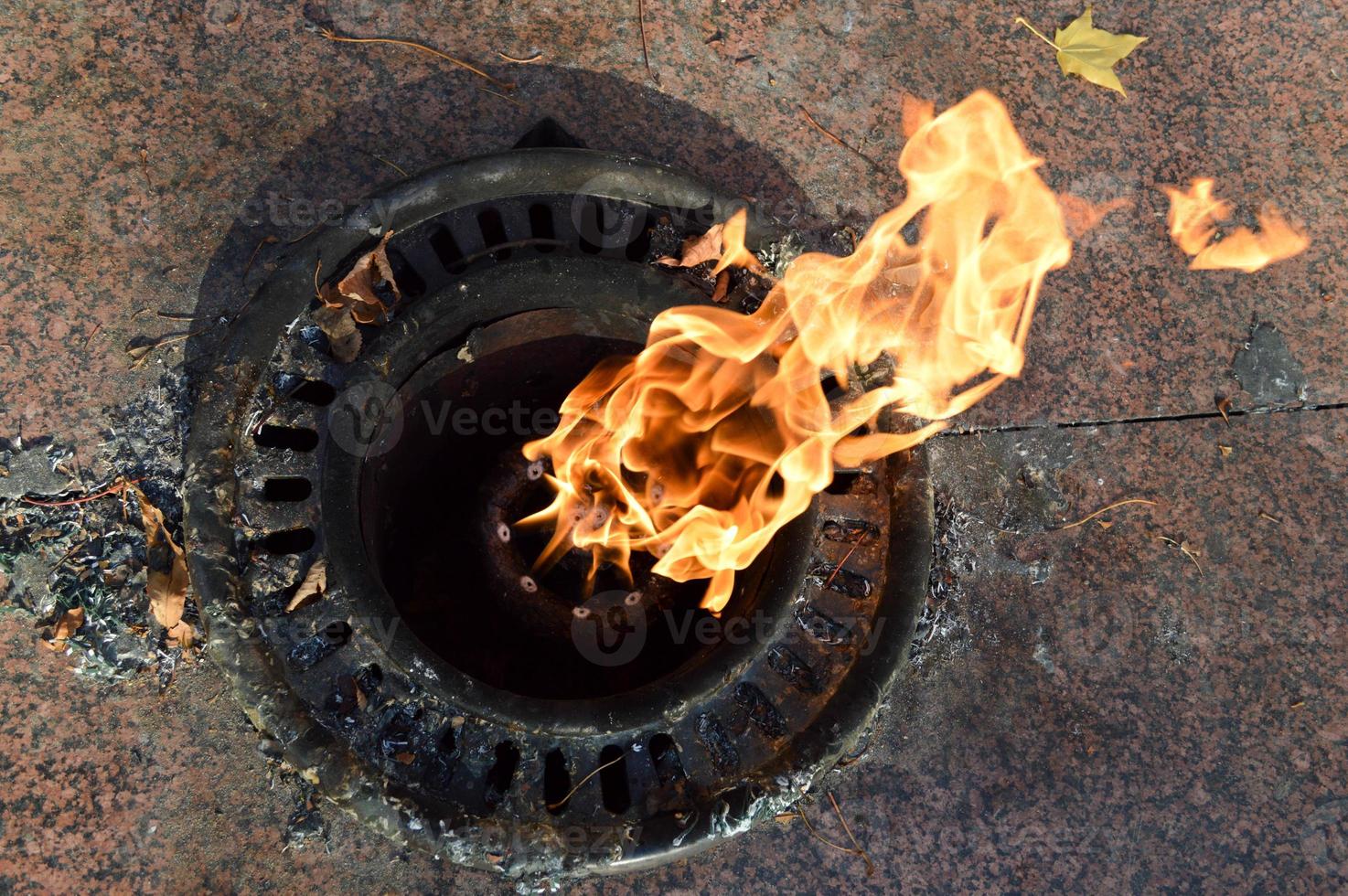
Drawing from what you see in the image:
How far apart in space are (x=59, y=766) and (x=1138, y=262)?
3662 millimetres

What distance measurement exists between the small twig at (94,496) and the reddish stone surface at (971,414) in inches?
6.6

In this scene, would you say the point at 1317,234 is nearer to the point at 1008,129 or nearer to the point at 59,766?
the point at 1008,129

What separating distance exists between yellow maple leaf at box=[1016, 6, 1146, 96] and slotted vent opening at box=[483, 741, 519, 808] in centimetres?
285

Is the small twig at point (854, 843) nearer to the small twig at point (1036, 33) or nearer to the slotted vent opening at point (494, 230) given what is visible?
the slotted vent opening at point (494, 230)

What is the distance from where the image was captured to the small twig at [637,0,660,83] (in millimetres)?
3201

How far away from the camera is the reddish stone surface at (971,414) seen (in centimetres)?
284

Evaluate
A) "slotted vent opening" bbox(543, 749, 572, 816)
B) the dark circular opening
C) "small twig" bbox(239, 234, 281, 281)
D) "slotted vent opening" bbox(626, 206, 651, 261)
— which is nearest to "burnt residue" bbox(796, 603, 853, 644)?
the dark circular opening

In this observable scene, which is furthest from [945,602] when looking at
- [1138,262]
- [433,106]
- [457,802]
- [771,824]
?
[433,106]

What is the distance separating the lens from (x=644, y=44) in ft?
10.5

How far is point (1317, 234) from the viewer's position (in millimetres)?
3400

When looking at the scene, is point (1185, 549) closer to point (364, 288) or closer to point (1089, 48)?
point (1089, 48)

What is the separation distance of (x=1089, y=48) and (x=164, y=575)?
11.2ft

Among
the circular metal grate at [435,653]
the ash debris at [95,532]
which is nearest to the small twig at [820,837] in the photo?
the circular metal grate at [435,653]

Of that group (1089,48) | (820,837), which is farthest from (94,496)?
(1089,48)
